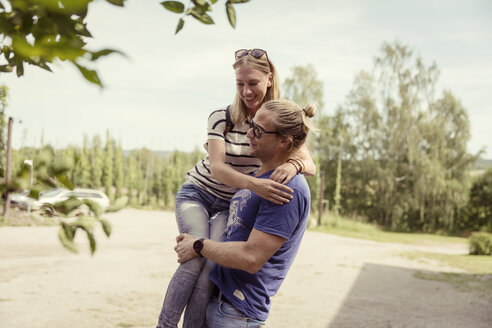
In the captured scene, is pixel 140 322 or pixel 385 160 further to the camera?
pixel 385 160

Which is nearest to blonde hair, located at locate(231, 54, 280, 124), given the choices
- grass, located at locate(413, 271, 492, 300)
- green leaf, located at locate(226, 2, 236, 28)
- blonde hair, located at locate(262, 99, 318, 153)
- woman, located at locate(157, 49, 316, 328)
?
woman, located at locate(157, 49, 316, 328)

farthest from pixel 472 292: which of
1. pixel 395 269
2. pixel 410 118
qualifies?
pixel 410 118

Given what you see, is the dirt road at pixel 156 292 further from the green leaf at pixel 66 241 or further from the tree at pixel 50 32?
the tree at pixel 50 32

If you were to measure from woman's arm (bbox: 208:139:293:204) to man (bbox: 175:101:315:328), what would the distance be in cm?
5

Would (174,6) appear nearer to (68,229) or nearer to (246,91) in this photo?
(68,229)

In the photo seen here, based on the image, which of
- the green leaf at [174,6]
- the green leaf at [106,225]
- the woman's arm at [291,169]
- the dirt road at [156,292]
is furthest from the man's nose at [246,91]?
the dirt road at [156,292]

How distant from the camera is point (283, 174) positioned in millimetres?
2111

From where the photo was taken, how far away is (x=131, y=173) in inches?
1462

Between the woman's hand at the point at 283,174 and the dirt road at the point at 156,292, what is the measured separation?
487 centimetres

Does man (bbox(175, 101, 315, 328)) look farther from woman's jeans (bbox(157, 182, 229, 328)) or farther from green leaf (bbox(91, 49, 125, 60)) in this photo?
green leaf (bbox(91, 49, 125, 60))

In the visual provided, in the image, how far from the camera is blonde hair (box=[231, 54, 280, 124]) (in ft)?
8.36

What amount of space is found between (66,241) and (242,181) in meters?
1.38

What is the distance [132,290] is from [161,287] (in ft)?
1.91

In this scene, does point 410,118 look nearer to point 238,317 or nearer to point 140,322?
point 140,322
